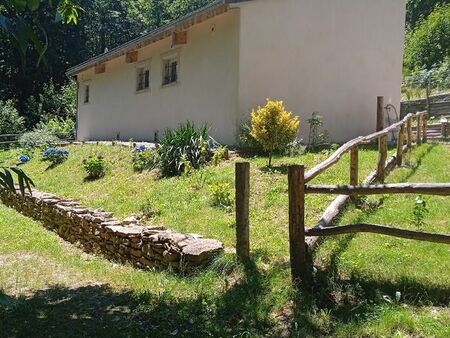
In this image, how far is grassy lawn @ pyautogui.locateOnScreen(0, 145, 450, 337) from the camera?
13.3 ft

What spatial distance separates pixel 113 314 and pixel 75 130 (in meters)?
22.0

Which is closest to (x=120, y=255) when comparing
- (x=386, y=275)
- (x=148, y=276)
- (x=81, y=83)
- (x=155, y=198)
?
(x=148, y=276)

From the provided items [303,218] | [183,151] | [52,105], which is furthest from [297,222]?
[52,105]

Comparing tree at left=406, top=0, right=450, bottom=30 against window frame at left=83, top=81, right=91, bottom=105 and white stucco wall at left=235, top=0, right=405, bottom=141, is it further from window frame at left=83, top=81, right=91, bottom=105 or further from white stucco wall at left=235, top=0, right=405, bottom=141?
white stucco wall at left=235, top=0, right=405, bottom=141

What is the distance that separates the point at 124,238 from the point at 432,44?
32206mm

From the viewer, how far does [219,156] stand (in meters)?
10.6

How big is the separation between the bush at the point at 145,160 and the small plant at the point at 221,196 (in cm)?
361

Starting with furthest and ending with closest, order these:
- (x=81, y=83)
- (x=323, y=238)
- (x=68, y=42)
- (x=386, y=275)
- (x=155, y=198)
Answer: (x=68, y=42), (x=81, y=83), (x=155, y=198), (x=323, y=238), (x=386, y=275)

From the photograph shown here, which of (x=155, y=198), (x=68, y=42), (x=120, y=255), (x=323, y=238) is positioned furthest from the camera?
(x=68, y=42)

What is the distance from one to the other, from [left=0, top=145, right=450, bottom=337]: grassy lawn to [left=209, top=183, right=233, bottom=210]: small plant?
22cm

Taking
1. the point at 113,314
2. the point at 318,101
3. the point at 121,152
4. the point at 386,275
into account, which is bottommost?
the point at 113,314

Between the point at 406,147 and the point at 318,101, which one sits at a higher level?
the point at 318,101

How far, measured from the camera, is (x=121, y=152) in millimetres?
14039

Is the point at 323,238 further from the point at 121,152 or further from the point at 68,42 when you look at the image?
the point at 68,42
